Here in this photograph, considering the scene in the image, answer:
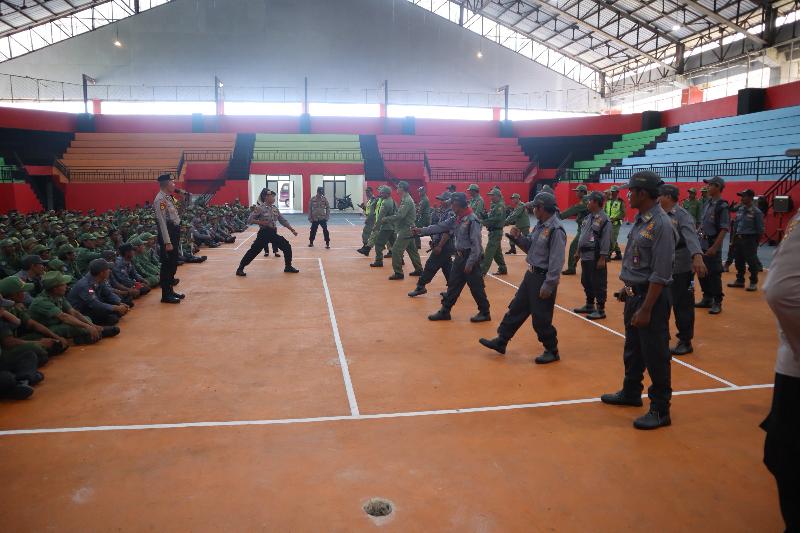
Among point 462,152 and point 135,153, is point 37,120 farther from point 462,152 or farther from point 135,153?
point 462,152

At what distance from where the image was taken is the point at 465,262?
755 centimetres

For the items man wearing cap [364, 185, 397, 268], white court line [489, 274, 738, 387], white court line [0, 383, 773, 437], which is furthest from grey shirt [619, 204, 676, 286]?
man wearing cap [364, 185, 397, 268]

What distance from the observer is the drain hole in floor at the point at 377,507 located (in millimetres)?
3205

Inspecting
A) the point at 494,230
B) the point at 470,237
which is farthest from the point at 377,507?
the point at 494,230

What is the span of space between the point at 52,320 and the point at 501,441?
5.06m

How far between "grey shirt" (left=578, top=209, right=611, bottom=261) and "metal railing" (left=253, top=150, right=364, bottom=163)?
26.6 meters

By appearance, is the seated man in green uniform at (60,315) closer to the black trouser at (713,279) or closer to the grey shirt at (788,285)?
the grey shirt at (788,285)

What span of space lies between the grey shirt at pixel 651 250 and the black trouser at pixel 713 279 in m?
4.31

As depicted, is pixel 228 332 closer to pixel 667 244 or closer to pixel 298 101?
pixel 667 244

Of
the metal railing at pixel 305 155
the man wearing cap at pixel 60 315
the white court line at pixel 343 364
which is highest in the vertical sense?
the metal railing at pixel 305 155

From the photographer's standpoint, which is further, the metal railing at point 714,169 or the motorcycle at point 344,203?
the motorcycle at point 344,203

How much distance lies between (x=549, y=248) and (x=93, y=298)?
545cm

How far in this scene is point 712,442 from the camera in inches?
162

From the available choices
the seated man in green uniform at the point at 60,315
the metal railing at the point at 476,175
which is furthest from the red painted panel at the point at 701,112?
the seated man in green uniform at the point at 60,315
